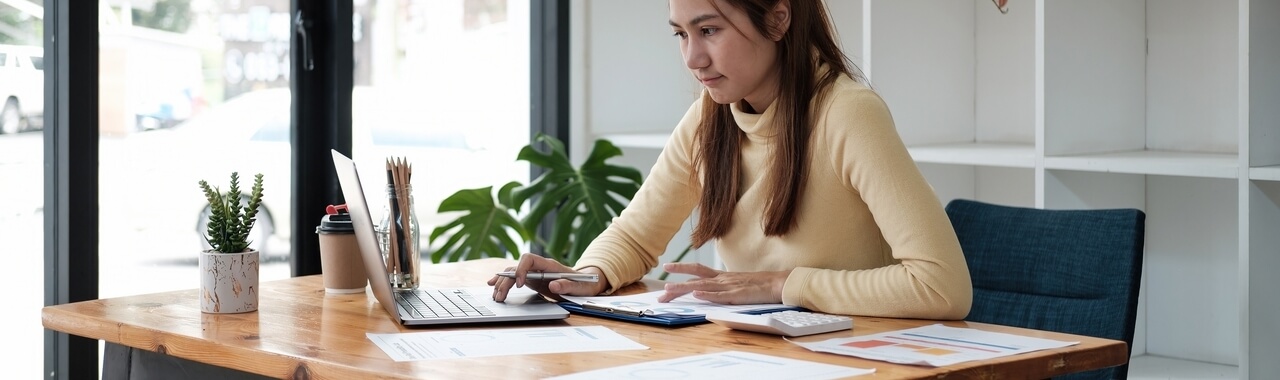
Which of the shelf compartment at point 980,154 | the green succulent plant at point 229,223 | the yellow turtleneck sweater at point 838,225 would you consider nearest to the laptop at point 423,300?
the green succulent plant at point 229,223

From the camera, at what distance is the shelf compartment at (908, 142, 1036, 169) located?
252 cm

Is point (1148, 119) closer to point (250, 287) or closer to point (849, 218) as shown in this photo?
point (849, 218)

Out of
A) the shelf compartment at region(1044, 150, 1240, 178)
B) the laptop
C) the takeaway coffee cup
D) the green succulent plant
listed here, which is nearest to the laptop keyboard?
the laptop

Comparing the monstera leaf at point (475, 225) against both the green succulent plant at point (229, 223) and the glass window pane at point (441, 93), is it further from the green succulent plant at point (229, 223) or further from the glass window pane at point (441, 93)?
the green succulent plant at point (229, 223)

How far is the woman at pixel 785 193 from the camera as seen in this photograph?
5.25ft

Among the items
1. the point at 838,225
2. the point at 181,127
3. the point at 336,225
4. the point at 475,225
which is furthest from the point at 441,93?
the point at 838,225

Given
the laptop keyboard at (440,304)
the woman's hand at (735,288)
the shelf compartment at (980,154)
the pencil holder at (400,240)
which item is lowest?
the laptop keyboard at (440,304)

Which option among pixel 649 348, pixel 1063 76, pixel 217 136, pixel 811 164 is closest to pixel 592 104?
pixel 217 136

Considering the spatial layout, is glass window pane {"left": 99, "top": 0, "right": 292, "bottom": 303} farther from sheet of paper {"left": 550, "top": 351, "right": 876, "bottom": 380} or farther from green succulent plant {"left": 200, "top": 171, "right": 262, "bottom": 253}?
sheet of paper {"left": 550, "top": 351, "right": 876, "bottom": 380}

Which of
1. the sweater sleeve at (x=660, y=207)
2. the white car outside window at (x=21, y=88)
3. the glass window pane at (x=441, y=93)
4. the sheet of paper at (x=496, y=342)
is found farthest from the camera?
the glass window pane at (x=441, y=93)

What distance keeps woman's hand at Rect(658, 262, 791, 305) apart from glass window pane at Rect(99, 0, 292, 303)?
55.7 inches

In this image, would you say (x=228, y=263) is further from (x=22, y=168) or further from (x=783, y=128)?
(x=22, y=168)

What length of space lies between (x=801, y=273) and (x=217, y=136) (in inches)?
69.2

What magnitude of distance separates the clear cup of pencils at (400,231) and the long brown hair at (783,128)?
1.44 ft
